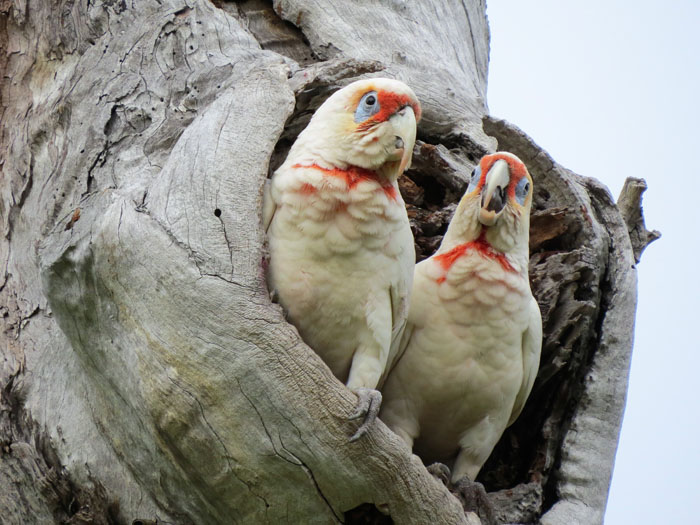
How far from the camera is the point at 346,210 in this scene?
3.26m

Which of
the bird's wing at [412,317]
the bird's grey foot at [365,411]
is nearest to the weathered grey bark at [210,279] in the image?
the bird's grey foot at [365,411]

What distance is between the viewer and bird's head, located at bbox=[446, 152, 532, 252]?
376 centimetres

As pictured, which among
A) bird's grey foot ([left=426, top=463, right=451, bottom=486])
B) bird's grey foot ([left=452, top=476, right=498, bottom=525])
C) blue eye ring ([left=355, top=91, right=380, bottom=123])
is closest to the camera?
blue eye ring ([left=355, top=91, right=380, bottom=123])

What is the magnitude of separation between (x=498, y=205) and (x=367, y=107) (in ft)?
2.77

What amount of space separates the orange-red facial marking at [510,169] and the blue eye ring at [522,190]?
0.08 feet

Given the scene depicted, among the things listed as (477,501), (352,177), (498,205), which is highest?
(498,205)

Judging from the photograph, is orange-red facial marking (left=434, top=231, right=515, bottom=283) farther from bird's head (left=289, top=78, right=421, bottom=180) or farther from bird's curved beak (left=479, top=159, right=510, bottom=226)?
bird's head (left=289, top=78, right=421, bottom=180)

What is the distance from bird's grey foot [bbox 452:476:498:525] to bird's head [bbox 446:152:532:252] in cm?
115

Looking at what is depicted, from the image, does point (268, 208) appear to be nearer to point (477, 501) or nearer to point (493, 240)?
point (493, 240)

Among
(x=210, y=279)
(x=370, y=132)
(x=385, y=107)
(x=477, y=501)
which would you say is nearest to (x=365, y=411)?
(x=210, y=279)

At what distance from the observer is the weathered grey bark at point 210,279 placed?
112 inches

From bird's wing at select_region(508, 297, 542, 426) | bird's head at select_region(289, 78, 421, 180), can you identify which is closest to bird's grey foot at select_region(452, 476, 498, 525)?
→ bird's wing at select_region(508, 297, 542, 426)

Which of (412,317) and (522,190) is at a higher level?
(522,190)

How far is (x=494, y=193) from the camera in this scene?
3752mm
